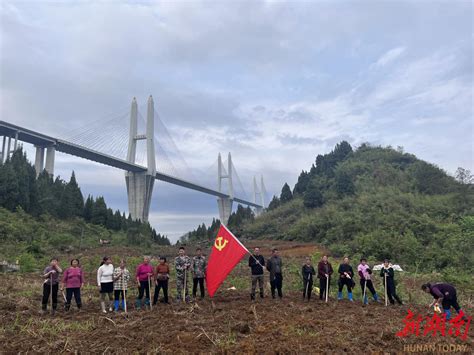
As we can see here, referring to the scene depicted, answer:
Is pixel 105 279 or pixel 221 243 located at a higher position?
pixel 221 243

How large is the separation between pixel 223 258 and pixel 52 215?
33.4 m

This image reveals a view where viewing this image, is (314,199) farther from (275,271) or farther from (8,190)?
(275,271)

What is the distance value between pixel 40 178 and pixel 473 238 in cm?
3848

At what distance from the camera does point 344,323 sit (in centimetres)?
709

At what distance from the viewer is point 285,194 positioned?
58906 mm

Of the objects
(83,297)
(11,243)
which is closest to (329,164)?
(11,243)

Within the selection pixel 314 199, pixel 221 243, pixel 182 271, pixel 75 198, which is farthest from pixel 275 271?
pixel 314 199

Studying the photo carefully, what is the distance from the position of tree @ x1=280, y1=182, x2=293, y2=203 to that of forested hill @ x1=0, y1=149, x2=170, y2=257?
63.2 feet

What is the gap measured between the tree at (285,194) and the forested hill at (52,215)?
19.3m

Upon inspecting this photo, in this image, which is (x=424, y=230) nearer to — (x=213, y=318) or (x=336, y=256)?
(x=336, y=256)

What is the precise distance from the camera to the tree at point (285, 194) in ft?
190

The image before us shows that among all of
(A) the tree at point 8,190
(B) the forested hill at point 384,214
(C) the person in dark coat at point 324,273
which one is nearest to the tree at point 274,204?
(B) the forested hill at point 384,214

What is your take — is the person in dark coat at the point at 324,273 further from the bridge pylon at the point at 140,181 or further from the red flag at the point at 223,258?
the bridge pylon at the point at 140,181

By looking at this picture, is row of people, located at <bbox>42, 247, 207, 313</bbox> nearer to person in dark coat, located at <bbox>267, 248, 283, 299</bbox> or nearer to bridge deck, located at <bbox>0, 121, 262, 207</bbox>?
person in dark coat, located at <bbox>267, 248, 283, 299</bbox>
